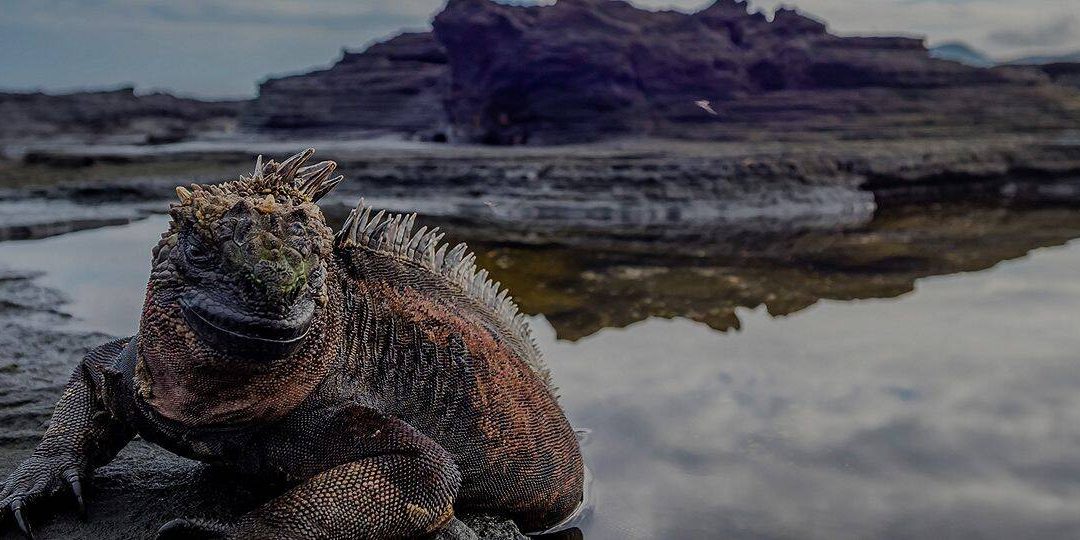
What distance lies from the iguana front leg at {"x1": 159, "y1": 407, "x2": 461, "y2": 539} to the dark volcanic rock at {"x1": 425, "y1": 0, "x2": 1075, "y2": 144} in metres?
16.3

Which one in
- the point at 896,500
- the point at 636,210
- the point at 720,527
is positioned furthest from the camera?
the point at 636,210

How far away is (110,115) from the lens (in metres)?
31.3

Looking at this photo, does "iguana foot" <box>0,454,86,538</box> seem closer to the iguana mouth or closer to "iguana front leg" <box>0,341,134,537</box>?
"iguana front leg" <box>0,341,134,537</box>

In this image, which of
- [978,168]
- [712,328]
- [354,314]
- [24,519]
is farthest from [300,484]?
[978,168]

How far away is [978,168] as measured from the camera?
619 inches

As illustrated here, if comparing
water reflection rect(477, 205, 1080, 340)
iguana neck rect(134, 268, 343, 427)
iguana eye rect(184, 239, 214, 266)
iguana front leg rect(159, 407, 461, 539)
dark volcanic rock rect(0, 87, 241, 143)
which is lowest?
dark volcanic rock rect(0, 87, 241, 143)

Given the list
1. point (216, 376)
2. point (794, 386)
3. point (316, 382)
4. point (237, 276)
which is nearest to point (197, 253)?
point (237, 276)

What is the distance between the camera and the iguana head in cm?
212

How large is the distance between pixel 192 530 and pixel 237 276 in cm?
75

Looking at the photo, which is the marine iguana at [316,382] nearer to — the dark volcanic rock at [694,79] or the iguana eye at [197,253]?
the iguana eye at [197,253]

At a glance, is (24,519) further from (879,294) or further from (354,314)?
(879,294)

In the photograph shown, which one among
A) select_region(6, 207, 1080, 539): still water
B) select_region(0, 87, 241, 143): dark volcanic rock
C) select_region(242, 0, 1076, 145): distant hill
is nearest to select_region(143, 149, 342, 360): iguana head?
select_region(6, 207, 1080, 539): still water

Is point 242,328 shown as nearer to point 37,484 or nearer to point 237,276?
point 237,276

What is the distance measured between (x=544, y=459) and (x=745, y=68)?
19.3m
